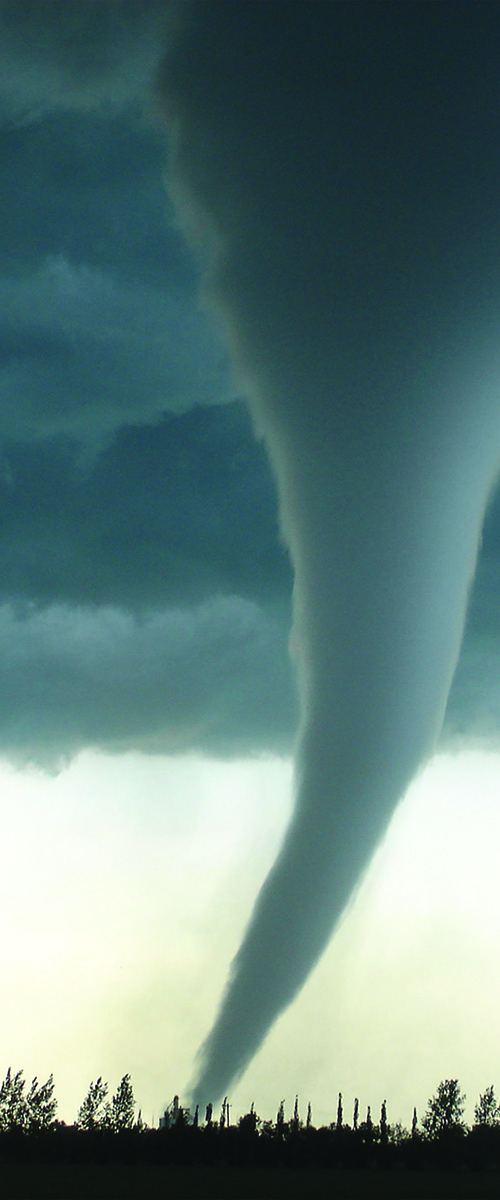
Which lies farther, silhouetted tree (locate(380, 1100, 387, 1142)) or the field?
silhouetted tree (locate(380, 1100, 387, 1142))

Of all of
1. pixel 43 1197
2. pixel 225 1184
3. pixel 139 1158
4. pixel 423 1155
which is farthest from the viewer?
pixel 423 1155

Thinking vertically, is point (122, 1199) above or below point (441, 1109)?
below

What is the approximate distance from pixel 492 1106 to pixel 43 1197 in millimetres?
154034

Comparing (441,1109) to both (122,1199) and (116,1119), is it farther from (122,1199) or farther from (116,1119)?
(122,1199)

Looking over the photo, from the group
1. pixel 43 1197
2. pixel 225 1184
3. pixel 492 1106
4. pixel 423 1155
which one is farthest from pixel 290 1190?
pixel 492 1106

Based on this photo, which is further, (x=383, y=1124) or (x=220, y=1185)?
(x=383, y=1124)

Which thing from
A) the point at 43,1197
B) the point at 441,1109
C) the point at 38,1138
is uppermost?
the point at 441,1109

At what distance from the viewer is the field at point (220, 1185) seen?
218 feet

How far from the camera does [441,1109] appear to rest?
18562 centimetres

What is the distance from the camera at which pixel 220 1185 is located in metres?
77.8

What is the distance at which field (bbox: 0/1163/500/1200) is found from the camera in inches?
2616

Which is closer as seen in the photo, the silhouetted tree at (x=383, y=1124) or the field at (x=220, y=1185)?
the field at (x=220, y=1185)

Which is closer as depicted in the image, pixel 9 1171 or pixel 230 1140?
pixel 9 1171

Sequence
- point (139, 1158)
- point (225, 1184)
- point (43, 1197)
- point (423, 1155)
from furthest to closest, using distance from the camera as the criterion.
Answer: point (423, 1155) → point (139, 1158) → point (225, 1184) → point (43, 1197)
